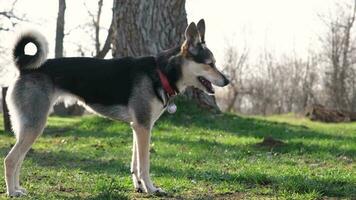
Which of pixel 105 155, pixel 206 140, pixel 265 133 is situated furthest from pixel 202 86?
pixel 265 133

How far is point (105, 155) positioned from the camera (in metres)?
9.41

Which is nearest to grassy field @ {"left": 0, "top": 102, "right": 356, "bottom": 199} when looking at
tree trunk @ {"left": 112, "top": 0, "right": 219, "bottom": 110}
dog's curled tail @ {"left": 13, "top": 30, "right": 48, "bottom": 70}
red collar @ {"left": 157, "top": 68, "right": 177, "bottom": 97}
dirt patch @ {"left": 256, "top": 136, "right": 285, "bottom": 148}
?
dirt patch @ {"left": 256, "top": 136, "right": 285, "bottom": 148}

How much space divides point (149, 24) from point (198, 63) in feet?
24.1

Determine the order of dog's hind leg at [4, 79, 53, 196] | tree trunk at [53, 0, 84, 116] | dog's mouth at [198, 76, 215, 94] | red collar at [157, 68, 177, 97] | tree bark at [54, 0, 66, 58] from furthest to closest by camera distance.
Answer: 1. tree trunk at [53, 0, 84, 116]
2. tree bark at [54, 0, 66, 58]
3. dog's mouth at [198, 76, 215, 94]
4. red collar at [157, 68, 177, 97]
5. dog's hind leg at [4, 79, 53, 196]

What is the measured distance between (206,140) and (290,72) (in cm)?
4388

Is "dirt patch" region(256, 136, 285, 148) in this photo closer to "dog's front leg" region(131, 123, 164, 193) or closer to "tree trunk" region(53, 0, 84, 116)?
"dog's front leg" region(131, 123, 164, 193)

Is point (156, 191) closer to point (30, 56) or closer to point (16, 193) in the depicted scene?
point (16, 193)

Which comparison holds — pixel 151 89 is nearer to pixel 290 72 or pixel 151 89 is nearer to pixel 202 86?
pixel 202 86

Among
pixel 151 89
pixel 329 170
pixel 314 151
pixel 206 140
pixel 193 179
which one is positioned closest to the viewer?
pixel 151 89

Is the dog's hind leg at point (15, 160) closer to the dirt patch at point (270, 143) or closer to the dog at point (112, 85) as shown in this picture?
the dog at point (112, 85)

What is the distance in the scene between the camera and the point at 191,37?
20.7 feet

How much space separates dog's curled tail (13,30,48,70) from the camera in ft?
19.8

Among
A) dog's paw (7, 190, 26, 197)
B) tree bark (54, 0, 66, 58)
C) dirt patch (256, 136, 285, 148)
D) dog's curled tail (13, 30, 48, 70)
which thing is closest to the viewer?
dog's paw (7, 190, 26, 197)

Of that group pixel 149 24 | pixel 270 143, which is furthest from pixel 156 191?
pixel 149 24
